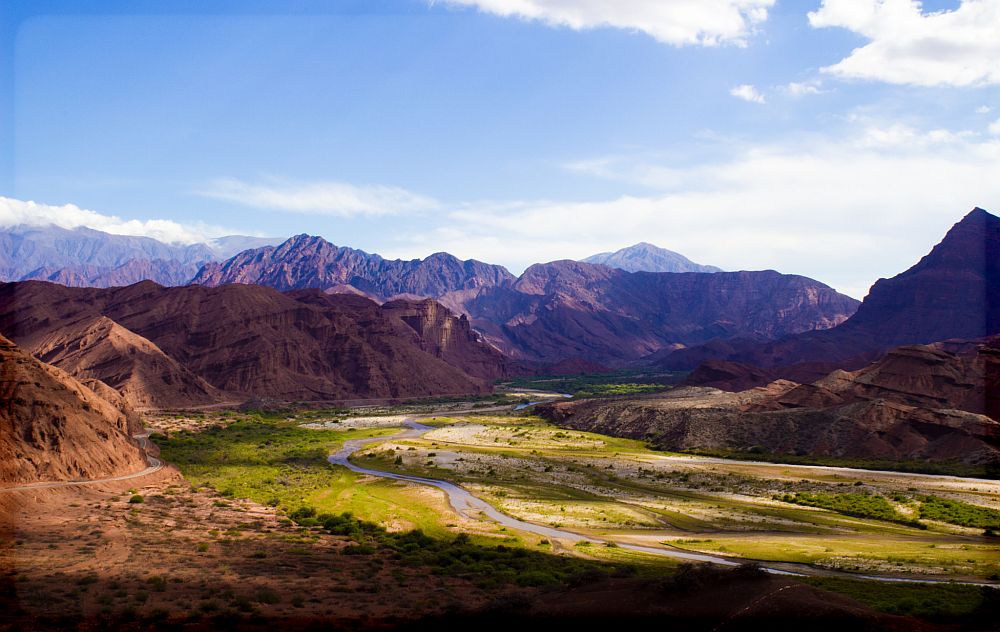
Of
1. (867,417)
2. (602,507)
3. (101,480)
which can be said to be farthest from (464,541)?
(867,417)

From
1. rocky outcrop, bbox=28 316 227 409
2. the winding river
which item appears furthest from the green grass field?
rocky outcrop, bbox=28 316 227 409

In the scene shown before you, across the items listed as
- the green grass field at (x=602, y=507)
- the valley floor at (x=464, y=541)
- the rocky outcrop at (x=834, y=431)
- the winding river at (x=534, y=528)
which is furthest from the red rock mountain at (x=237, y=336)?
the rocky outcrop at (x=834, y=431)

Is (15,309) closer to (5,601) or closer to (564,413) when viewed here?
(564,413)

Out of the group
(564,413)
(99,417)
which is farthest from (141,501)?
(564,413)

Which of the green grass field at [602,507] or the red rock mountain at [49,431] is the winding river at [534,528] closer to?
the green grass field at [602,507]

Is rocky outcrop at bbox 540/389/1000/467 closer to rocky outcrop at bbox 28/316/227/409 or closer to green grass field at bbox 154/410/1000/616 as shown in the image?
green grass field at bbox 154/410/1000/616
